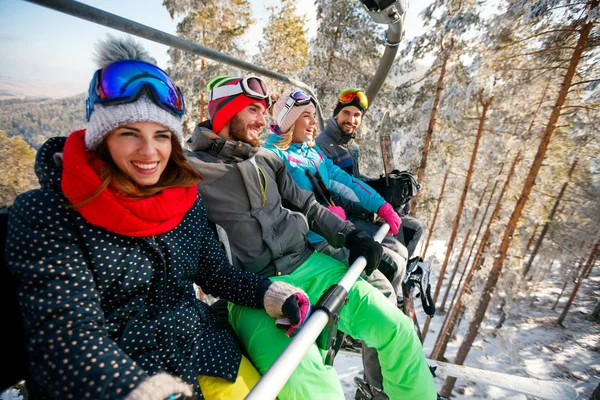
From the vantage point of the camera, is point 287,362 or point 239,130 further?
point 239,130

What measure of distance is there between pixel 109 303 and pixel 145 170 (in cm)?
67

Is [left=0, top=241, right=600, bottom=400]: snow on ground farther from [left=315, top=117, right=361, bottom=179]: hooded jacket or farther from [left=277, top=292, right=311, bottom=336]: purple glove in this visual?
[left=277, top=292, right=311, bottom=336]: purple glove

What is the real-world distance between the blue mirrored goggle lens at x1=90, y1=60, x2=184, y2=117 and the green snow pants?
1.52 m

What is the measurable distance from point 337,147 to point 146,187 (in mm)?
3139

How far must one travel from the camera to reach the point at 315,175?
3.37 metres

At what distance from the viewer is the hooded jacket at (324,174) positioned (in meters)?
3.21

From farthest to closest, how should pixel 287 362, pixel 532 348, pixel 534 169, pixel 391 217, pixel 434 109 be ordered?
pixel 532 348 → pixel 434 109 → pixel 534 169 → pixel 391 217 → pixel 287 362

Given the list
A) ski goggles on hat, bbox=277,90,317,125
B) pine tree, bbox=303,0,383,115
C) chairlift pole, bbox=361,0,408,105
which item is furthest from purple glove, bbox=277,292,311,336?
pine tree, bbox=303,0,383,115

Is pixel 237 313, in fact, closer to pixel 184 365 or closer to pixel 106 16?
pixel 184 365

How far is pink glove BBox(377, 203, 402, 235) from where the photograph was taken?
3.25 metres

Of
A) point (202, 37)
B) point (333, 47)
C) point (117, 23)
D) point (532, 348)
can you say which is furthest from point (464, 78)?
point (532, 348)

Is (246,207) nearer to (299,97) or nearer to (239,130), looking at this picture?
(239,130)

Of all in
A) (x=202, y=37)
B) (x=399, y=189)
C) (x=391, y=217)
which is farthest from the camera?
(x=202, y=37)

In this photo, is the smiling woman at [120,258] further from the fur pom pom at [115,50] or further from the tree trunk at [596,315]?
the tree trunk at [596,315]
